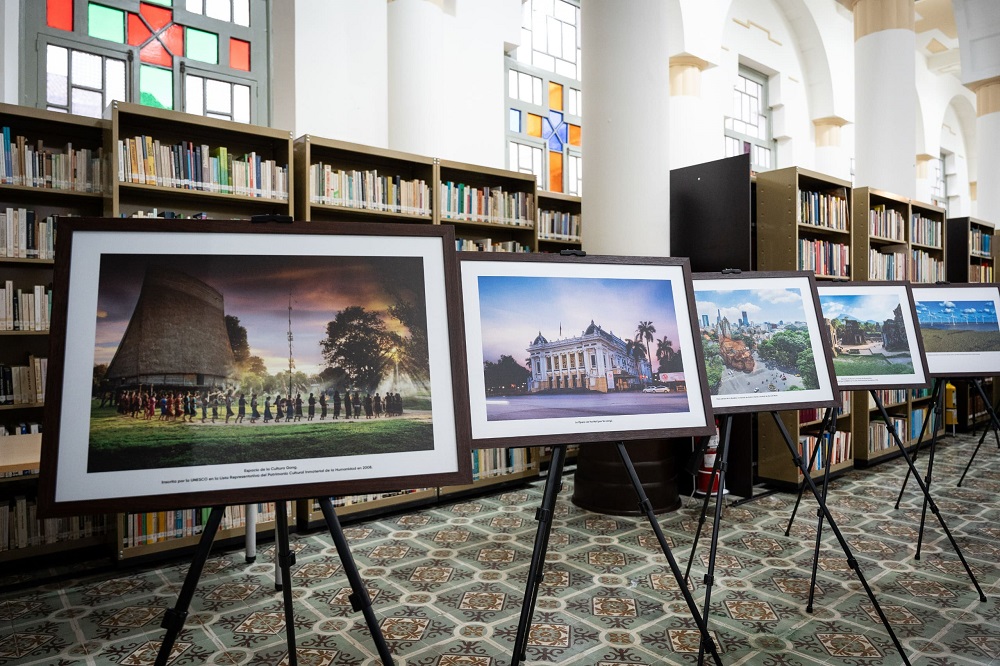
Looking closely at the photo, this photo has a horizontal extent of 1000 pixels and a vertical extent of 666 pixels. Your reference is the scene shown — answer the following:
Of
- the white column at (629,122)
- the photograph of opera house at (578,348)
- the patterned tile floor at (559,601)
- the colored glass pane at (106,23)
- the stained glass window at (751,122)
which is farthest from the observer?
the stained glass window at (751,122)

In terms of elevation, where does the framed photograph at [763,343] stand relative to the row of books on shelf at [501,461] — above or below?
above

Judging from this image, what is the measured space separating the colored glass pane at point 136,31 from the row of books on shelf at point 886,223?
631cm

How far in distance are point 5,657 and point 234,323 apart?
2.06 m

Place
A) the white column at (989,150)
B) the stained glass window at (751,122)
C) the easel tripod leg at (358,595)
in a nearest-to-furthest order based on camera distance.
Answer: the easel tripod leg at (358,595)
the stained glass window at (751,122)
the white column at (989,150)

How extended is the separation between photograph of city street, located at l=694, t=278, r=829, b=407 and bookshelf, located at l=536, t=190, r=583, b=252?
3389mm

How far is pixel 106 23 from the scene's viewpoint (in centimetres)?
493

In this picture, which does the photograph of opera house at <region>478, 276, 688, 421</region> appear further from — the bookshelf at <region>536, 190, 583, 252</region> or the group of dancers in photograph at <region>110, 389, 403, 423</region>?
the bookshelf at <region>536, 190, 583, 252</region>

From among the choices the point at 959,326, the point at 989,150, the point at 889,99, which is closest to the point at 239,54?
the point at 959,326

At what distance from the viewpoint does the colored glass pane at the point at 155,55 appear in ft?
16.7

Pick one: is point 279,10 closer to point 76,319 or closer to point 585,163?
point 585,163

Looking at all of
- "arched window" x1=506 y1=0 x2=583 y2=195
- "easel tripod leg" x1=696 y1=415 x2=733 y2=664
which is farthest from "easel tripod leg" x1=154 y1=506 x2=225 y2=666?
"arched window" x1=506 y1=0 x2=583 y2=195

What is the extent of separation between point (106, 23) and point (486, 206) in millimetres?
3190

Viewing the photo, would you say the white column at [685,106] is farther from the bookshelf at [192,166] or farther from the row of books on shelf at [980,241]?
the bookshelf at [192,166]

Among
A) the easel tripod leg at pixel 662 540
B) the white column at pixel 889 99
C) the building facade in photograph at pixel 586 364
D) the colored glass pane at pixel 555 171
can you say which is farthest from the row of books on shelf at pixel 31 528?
the white column at pixel 889 99
